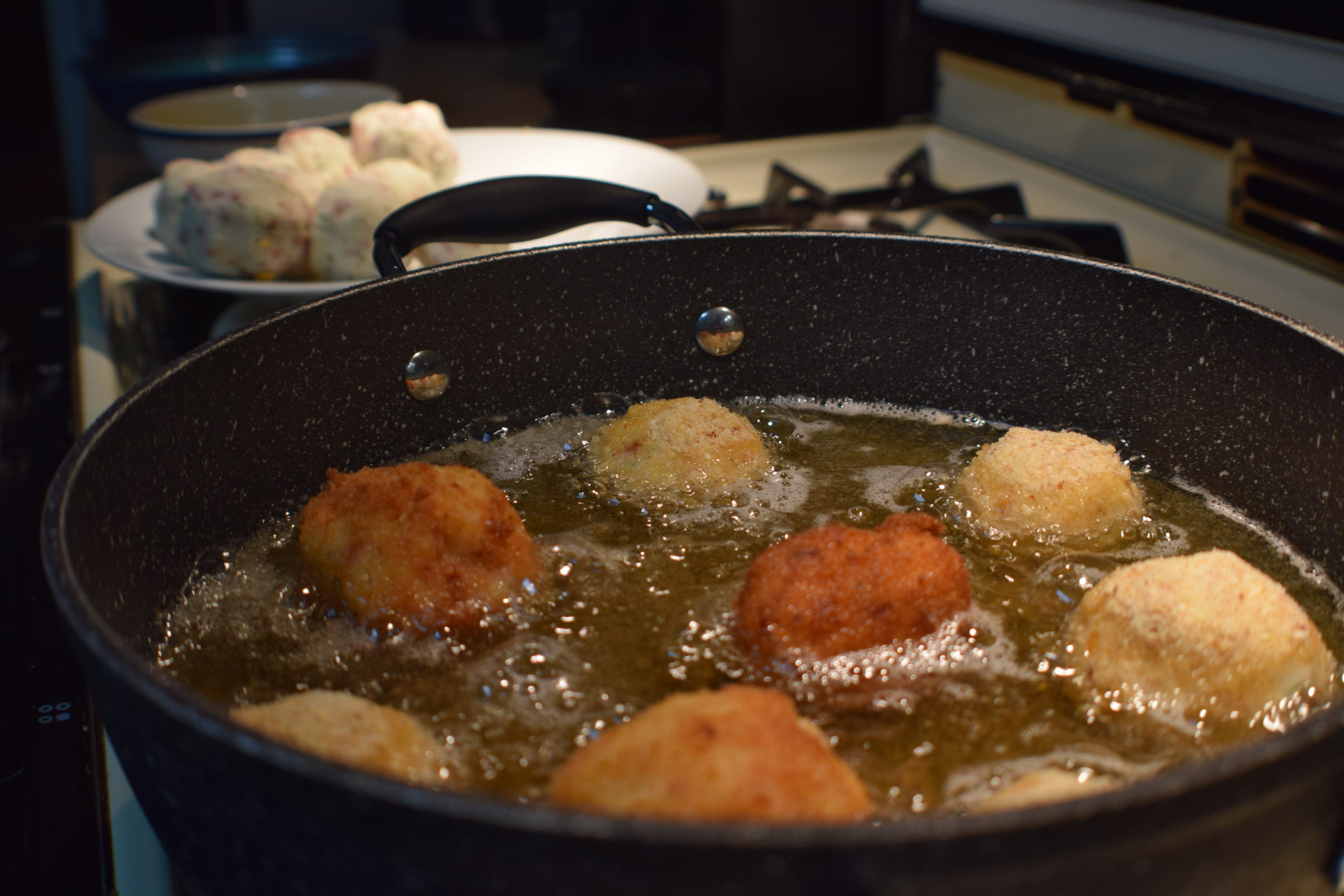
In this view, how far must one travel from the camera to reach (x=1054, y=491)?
863 millimetres

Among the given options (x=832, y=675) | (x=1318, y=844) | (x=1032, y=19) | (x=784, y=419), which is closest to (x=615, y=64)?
(x=1032, y=19)

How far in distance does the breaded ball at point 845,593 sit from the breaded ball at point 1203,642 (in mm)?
99

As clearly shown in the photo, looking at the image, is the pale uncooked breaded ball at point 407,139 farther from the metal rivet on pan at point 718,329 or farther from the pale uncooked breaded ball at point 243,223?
the metal rivet on pan at point 718,329

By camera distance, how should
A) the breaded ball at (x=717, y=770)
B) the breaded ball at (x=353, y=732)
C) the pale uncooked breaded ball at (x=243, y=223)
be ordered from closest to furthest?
the breaded ball at (x=717, y=770) → the breaded ball at (x=353, y=732) → the pale uncooked breaded ball at (x=243, y=223)

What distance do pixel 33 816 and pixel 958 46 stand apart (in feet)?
5.56

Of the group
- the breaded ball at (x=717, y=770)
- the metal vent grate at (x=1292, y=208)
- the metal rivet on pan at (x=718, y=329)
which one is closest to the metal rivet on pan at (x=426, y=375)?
the metal rivet on pan at (x=718, y=329)

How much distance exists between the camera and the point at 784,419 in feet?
3.46

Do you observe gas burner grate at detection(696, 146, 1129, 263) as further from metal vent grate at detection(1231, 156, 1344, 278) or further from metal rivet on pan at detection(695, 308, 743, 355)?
metal rivet on pan at detection(695, 308, 743, 355)

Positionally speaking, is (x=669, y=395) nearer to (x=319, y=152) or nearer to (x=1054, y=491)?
(x=1054, y=491)

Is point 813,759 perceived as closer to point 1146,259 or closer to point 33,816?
point 33,816

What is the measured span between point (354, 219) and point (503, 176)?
0.36 m

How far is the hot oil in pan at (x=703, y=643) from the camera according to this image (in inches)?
25.8

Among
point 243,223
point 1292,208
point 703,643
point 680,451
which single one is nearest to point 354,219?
point 243,223

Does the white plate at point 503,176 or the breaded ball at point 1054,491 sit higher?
the white plate at point 503,176
